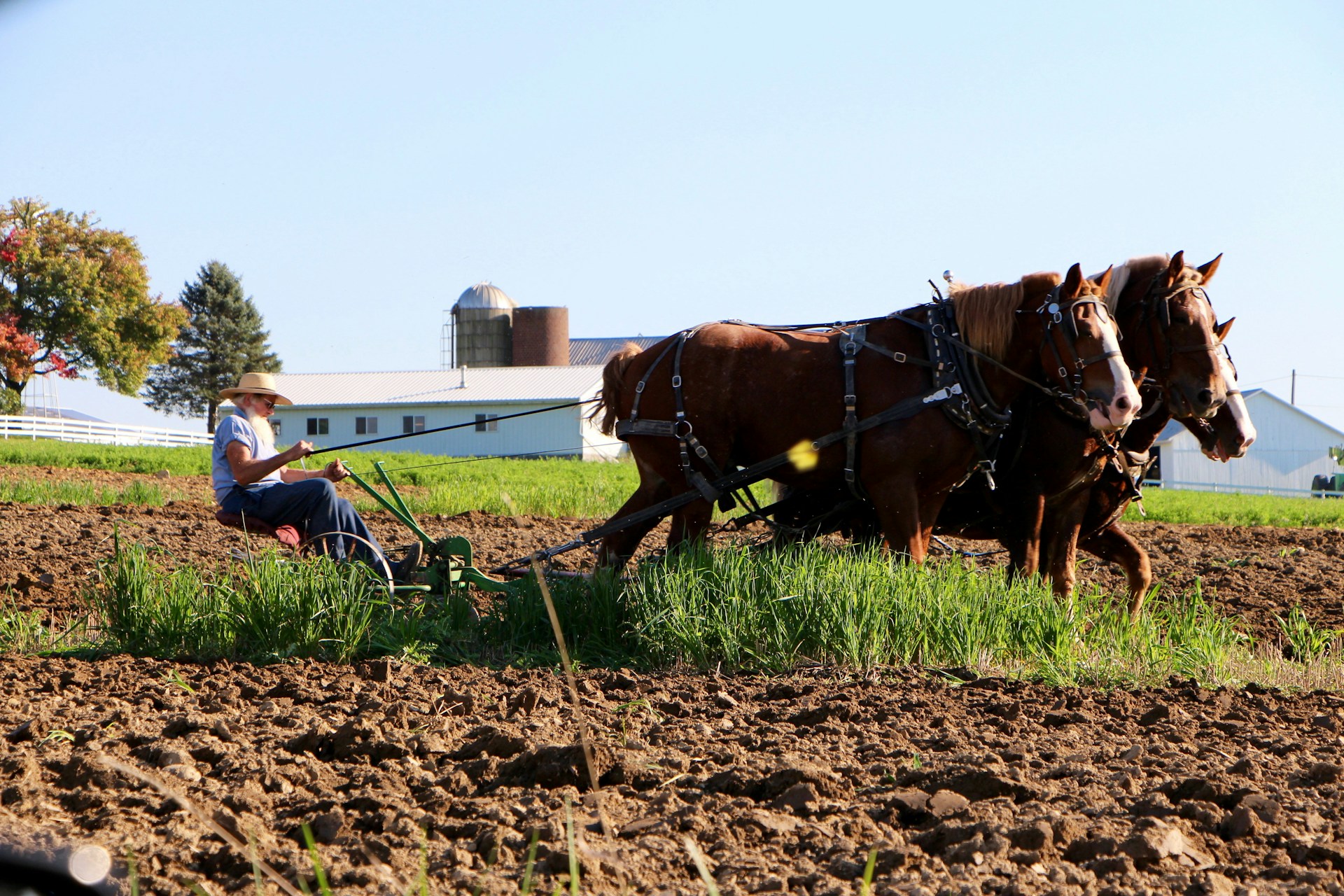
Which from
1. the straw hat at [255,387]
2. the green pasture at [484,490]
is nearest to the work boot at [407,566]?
the straw hat at [255,387]

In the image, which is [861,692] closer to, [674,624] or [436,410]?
[674,624]

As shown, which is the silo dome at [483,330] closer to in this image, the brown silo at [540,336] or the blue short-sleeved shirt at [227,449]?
the brown silo at [540,336]

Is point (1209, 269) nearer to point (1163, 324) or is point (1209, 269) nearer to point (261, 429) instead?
Answer: point (1163, 324)

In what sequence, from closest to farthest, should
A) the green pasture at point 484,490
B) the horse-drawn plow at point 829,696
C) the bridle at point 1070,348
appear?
the horse-drawn plow at point 829,696, the bridle at point 1070,348, the green pasture at point 484,490

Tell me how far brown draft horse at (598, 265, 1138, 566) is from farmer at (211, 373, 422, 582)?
152 centimetres

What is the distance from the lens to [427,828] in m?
2.86

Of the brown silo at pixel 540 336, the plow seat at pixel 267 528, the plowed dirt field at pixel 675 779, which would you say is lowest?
the plowed dirt field at pixel 675 779

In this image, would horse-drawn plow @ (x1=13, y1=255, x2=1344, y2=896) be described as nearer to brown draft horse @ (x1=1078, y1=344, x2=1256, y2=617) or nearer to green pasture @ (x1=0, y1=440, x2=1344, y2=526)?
brown draft horse @ (x1=1078, y1=344, x2=1256, y2=617)

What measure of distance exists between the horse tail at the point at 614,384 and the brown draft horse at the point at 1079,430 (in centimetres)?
116

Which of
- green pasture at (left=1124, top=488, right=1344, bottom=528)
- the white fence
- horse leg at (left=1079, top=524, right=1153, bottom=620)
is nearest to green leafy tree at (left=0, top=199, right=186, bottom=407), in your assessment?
the white fence

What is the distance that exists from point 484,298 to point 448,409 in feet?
48.6

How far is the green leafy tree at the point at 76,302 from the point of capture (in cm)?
3928

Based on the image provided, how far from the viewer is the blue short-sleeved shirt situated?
6.34 meters

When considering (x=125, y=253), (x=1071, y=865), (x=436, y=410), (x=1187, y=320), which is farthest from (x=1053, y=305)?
(x=125, y=253)
